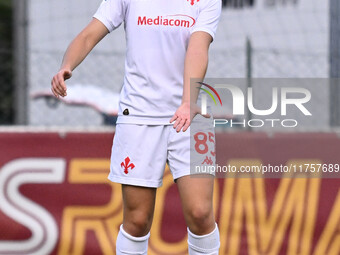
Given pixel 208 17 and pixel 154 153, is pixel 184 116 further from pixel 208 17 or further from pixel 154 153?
pixel 208 17

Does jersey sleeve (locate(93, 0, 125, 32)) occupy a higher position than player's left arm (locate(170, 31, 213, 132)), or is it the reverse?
jersey sleeve (locate(93, 0, 125, 32))

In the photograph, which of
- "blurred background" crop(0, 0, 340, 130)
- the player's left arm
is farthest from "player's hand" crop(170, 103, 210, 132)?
"blurred background" crop(0, 0, 340, 130)

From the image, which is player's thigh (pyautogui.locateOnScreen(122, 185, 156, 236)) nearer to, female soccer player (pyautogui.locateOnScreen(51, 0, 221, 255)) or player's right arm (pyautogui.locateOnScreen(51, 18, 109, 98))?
female soccer player (pyautogui.locateOnScreen(51, 0, 221, 255))

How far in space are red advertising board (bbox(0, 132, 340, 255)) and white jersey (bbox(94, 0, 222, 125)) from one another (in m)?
1.58

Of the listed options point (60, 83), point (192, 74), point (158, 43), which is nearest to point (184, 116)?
point (192, 74)

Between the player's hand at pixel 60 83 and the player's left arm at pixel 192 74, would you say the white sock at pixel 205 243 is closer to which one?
the player's left arm at pixel 192 74

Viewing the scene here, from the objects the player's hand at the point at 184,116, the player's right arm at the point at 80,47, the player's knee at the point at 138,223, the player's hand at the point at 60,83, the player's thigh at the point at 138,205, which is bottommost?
the player's knee at the point at 138,223

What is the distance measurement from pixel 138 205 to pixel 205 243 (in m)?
0.39

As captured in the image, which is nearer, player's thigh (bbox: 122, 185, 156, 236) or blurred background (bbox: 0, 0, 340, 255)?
player's thigh (bbox: 122, 185, 156, 236)

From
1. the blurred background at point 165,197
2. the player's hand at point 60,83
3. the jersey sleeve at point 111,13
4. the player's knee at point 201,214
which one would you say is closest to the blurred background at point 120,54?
the blurred background at point 165,197

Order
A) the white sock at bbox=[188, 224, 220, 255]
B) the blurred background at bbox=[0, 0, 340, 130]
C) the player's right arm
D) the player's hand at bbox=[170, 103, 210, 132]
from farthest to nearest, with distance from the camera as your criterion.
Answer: the blurred background at bbox=[0, 0, 340, 130] → the white sock at bbox=[188, 224, 220, 255] → the player's right arm → the player's hand at bbox=[170, 103, 210, 132]

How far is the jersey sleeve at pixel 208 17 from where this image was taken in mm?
4367

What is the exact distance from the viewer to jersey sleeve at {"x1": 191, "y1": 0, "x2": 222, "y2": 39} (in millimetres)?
4367

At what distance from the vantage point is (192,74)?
4.27 m
